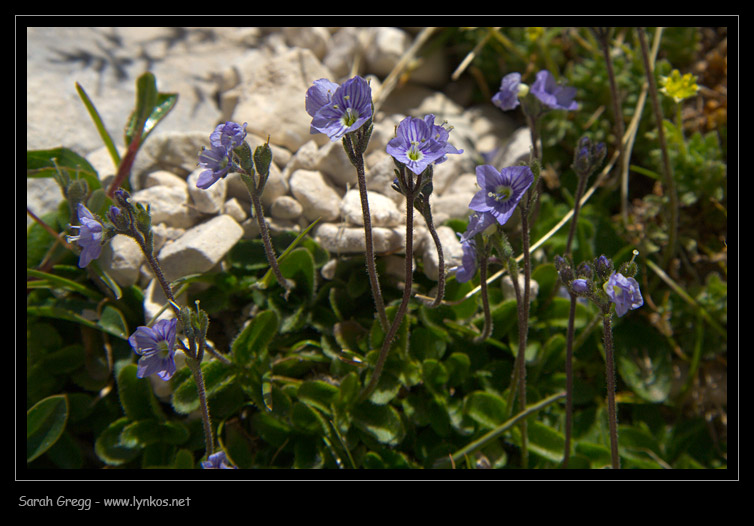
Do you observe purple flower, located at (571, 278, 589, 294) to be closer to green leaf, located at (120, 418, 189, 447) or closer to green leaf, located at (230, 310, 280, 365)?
green leaf, located at (230, 310, 280, 365)

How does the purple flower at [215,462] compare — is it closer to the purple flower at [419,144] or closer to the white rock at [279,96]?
the purple flower at [419,144]

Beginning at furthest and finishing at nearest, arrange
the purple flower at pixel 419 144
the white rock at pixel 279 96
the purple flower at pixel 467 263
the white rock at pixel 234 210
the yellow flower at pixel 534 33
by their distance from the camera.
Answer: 1. the yellow flower at pixel 534 33
2. the white rock at pixel 279 96
3. the white rock at pixel 234 210
4. the purple flower at pixel 467 263
5. the purple flower at pixel 419 144

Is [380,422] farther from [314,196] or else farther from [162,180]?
[162,180]

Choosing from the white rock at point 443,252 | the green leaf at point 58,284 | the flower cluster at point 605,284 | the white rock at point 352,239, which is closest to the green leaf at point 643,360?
the white rock at point 443,252

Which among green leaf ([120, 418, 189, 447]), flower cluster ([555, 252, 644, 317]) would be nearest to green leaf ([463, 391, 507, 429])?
flower cluster ([555, 252, 644, 317])

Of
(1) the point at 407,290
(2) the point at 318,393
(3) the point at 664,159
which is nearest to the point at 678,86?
(3) the point at 664,159

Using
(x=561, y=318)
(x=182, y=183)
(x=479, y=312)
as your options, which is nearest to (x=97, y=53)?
(x=182, y=183)
